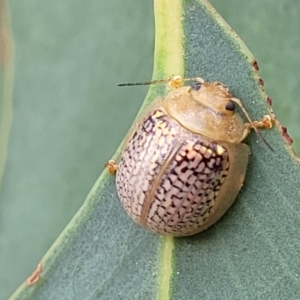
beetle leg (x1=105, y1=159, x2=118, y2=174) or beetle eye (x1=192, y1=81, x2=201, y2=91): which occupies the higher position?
beetle eye (x1=192, y1=81, x2=201, y2=91)

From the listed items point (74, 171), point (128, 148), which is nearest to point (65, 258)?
point (128, 148)

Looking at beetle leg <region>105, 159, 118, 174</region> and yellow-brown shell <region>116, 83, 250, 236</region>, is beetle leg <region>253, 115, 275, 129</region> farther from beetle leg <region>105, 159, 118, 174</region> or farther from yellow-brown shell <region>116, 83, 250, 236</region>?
beetle leg <region>105, 159, 118, 174</region>

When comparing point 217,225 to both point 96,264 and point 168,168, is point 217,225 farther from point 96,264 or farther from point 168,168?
point 96,264

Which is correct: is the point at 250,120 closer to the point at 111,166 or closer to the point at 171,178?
the point at 171,178

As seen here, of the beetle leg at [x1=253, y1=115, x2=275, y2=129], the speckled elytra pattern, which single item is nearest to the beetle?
the speckled elytra pattern

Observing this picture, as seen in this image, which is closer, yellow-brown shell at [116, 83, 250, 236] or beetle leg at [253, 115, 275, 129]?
beetle leg at [253, 115, 275, 129]

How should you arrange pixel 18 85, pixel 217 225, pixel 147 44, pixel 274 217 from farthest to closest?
pixel 18 85, pixel 147 44, pixel 217 225, pixel 274 217

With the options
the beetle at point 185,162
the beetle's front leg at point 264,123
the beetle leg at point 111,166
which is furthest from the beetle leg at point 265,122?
the beetle leg at point 111,166

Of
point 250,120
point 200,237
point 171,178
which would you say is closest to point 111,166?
point 171,178
